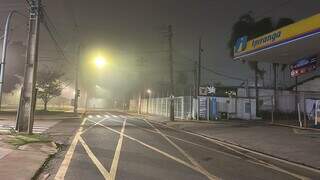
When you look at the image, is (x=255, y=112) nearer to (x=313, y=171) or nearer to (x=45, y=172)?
(x=313, y=171)

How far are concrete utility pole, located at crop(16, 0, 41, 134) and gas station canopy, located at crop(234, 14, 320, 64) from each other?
13.4 m

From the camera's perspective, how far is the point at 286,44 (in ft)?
85.1

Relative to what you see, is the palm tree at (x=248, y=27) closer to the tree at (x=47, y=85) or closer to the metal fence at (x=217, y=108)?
the metal fence at (x=217, y=108)

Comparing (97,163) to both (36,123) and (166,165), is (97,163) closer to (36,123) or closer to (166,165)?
(166,165)

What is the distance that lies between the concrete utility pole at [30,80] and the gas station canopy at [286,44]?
526 inches

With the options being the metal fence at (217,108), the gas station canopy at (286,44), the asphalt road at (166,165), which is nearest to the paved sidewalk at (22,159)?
the asphalt road at (166,165)

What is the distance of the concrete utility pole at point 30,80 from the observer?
71.7 feet

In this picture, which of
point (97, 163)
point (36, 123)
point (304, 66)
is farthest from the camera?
point (36, 123)

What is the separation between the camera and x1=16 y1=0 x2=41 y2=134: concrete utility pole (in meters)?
21.9

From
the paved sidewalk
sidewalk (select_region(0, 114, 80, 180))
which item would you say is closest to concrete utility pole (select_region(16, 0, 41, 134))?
sidewalk (select_region(0, 114, 80, 180))

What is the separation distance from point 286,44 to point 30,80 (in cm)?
1426

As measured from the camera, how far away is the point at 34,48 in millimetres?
21969

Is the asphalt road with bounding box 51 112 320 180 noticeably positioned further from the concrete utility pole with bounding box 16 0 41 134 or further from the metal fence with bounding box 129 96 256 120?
the metal fence with bounding box 129 96 256 120

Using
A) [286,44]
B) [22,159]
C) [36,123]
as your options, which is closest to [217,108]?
[36,123]
